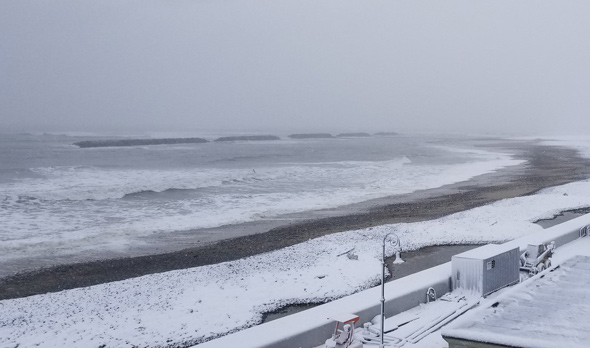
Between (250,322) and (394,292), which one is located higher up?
(394,292)

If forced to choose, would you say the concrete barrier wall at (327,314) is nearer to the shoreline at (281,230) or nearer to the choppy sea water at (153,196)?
the shoreline at (281,230)

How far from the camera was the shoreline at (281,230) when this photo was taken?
55.5ft

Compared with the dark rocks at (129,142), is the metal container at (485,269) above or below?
above

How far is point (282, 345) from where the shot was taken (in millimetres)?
9438

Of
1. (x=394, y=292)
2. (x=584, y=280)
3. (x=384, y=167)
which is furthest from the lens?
(x=384, y=167)

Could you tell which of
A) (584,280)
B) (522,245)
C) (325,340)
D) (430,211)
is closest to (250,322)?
(325,340)

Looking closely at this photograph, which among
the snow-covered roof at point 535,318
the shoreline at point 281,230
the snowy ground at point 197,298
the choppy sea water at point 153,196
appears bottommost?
the choppy sea water at point 153,196

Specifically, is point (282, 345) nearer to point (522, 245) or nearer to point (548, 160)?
point (522, 245)

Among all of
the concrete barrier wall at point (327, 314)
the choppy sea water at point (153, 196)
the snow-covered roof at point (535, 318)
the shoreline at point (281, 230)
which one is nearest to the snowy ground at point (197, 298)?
the shoreline at point (281, 230)

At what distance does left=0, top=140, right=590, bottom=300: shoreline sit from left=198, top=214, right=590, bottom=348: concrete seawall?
27.0ft

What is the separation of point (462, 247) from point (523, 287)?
10.2 metres

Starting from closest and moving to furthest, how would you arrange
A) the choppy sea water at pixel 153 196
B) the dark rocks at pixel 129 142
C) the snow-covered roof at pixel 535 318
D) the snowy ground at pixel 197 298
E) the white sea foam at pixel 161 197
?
the snow-covered roof at pixel 535 318, the snowy ground at pixel 197 298, the choppy sea water at pixel 153 196, the white sea foam at pixel 161 197, the dark rocks at pixel 129 142

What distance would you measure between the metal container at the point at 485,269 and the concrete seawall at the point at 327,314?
0.39 m

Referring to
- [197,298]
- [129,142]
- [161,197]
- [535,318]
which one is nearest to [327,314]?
[535,318]
